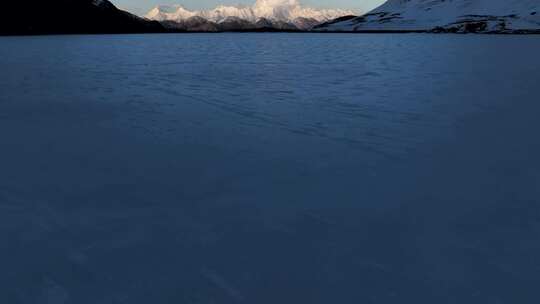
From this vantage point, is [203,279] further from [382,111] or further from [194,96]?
[194,96]

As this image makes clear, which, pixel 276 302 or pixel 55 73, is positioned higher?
pixel 276 302

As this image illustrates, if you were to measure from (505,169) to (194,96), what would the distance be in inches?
454

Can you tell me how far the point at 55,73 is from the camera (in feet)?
79.9

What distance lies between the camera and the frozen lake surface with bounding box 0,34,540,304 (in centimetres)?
441

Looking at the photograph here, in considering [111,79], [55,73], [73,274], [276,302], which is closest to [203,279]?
[276,302]

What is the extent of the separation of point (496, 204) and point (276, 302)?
3968mm

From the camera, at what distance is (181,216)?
19.7ft

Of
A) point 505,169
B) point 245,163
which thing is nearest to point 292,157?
point 245,163

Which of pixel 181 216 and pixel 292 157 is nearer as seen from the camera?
pixel 181 216

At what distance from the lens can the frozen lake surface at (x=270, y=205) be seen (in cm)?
441

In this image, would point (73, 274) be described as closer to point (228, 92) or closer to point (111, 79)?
point (228, 92)

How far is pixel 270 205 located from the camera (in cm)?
642

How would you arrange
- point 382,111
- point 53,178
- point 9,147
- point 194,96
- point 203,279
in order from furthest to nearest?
point 194,96 < point 382,111 < point 9,147 < point 53,178 < point 203,279

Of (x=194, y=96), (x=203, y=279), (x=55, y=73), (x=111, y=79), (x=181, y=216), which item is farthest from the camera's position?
(x=55, y=73)
